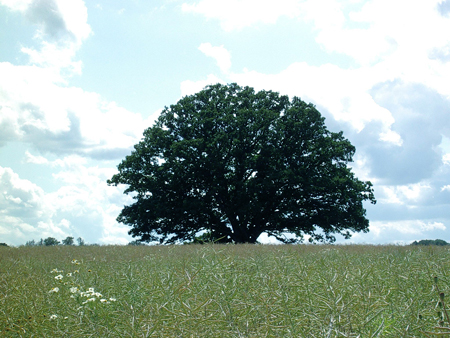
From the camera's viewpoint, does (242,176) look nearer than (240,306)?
No

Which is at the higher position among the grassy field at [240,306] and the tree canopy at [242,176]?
the tree canopy at [242,176]

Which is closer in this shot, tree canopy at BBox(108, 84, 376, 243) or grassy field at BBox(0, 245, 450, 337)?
grassy field at BBox(0, 245, 450, 337)

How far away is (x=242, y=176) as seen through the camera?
74.7 ft

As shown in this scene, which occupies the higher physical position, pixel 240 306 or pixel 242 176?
pixel 242 176

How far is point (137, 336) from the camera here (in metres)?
2.81

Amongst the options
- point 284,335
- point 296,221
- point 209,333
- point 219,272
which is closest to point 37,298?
point 219,272

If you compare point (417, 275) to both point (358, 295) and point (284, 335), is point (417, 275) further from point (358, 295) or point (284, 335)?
Result: point (284, 335)

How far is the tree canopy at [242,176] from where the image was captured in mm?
21406

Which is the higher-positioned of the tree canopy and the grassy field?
the tree canopy

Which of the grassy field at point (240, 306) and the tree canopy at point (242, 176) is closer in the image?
the grassy field at point (240, 306)

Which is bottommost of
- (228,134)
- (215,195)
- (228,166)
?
(215,195)

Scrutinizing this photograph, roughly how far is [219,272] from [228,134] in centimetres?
1799

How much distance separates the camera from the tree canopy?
2141 centimetres

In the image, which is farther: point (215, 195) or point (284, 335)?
point (215, 195)
